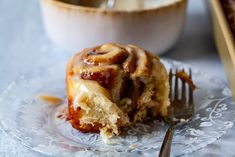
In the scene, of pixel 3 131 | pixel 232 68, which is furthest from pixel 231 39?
pixel 3 131

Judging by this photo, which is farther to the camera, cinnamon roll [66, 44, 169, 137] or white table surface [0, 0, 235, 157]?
white table surface [0, 0, 235, 157]

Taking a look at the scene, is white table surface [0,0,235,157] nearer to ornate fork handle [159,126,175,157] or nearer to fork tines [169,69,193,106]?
fork tines [169,69,193,106]

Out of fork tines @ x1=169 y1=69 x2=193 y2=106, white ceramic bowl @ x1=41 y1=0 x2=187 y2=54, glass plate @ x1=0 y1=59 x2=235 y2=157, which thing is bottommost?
glass plate @ x1=0 y1=59 x2=235 y2=157

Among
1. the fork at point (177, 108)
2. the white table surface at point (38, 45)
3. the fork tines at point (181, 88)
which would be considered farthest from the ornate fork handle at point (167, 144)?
the white table surface at point (38, 45)

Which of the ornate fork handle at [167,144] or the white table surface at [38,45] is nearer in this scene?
the ornate fork handle at [167,144]

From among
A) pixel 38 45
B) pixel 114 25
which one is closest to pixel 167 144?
pixel 114 25

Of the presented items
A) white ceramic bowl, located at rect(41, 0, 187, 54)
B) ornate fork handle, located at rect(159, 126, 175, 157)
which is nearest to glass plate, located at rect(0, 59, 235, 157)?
ornate fork handle, located at rect(159, 126, 175, 157)

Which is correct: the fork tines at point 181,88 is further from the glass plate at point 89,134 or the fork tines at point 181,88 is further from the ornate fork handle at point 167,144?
the ornate fork handle at point 167,144
